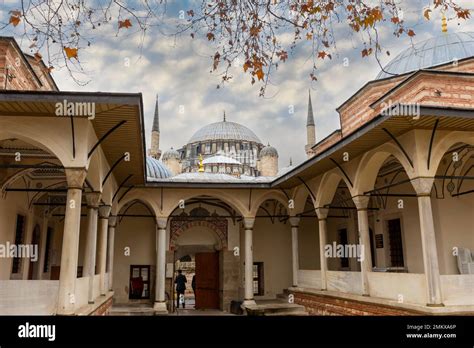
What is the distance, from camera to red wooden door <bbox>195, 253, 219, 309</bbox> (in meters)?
14.6

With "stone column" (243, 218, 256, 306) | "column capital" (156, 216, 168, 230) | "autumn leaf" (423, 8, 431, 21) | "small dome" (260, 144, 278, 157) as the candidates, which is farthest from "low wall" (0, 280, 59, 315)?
"small dome" (260, 144, 278, 157)

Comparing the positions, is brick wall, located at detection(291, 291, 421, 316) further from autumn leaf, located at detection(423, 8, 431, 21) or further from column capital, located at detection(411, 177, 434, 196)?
autumn leaf, located at detection(423, 8, 431, 21)

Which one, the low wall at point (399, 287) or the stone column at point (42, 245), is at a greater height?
the stone column at point (42, 245)

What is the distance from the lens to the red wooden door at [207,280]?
1463 centimetres

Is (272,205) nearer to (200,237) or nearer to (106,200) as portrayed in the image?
(200,237)

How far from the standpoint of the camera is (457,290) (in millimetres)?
7023

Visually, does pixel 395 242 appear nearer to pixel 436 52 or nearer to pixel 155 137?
pixel 436 52

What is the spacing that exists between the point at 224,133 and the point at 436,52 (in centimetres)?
2349

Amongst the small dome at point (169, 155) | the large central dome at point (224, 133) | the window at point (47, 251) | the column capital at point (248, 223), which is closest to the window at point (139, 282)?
the window at point (47, 251)

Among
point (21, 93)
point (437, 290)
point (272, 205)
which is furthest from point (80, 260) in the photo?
point (437, 290)

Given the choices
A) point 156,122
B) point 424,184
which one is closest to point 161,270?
point 424,184

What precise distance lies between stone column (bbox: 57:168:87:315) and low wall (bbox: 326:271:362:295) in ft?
19.0

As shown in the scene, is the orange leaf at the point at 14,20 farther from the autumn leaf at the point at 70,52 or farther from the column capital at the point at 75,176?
the column capital at the point at 75,176

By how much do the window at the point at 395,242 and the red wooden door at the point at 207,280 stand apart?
5854 millimetres
